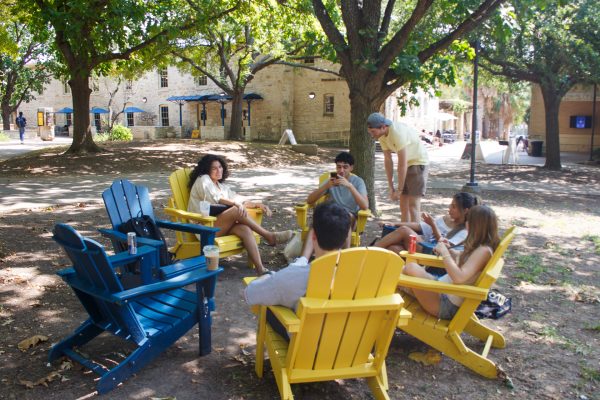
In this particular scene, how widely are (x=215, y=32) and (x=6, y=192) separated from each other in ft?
42.9

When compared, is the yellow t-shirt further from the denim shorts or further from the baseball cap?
the denim shorts

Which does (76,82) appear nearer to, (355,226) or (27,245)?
(27,245)

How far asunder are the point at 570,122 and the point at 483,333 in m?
28.2

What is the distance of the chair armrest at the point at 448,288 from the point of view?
321cm

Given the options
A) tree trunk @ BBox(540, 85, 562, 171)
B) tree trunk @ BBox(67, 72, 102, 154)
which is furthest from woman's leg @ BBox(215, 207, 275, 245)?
tree trunk @ BBox(540, 85, 562, 171)

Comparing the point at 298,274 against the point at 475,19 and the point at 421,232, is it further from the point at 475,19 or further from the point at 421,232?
the point at 475,19

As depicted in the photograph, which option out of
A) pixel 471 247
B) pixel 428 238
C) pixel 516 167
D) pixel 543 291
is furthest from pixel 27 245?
pixel 516 167

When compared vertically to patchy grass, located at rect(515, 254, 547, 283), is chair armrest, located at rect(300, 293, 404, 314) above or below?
above

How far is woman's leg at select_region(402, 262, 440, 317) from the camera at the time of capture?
3.47m

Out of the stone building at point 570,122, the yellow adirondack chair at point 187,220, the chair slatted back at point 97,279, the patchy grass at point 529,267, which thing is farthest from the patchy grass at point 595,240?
the stone building at point 570,122

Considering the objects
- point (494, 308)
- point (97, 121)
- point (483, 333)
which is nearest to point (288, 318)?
point (483, 333)

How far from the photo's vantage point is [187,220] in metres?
5.23

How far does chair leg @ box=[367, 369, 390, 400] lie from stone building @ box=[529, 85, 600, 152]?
27.0 meters

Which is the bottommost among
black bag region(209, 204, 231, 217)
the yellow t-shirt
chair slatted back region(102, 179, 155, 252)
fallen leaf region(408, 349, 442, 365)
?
fallen leaf region(408, 349, 442, 365)
